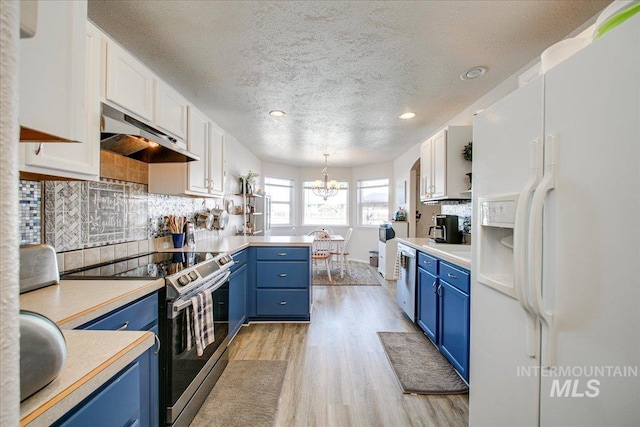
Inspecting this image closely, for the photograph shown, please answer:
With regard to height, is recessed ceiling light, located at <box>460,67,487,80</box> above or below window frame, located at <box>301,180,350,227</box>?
above

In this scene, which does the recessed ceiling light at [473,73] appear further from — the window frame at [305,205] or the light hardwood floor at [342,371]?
the window frame at [305,205]

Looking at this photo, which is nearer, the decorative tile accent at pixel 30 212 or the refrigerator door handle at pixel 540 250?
the refrigerator door handle at pixel 540 250

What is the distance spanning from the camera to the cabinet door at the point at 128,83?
1.53 meters

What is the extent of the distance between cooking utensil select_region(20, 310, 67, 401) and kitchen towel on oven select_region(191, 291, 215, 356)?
113 cm

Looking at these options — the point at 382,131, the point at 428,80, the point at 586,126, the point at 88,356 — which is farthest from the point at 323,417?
the point at 382,131

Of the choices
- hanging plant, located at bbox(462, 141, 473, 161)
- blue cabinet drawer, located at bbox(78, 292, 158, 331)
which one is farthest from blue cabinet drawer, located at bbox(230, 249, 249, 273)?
hanging plant, located at bbox(462, 141, 473, 161)

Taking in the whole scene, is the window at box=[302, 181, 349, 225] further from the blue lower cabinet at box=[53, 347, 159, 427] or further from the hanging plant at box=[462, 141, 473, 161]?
the blue lower cabinet at box=[53, 347, 159, 427]

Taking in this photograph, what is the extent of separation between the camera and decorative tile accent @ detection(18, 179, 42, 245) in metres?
1.36

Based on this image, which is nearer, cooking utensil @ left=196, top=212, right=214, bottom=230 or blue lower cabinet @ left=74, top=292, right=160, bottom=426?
blue lower cabinet @ left=74, top=292, right=160, bottom=426

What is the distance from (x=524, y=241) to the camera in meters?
1.03

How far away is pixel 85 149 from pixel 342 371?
2.19 meters

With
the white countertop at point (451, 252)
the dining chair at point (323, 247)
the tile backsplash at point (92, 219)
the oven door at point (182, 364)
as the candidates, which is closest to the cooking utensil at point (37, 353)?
the oven door at point (182, 364)

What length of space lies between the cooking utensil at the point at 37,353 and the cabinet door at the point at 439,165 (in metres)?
2.97

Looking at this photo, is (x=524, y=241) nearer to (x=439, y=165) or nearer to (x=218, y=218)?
(x=439, y=165)
